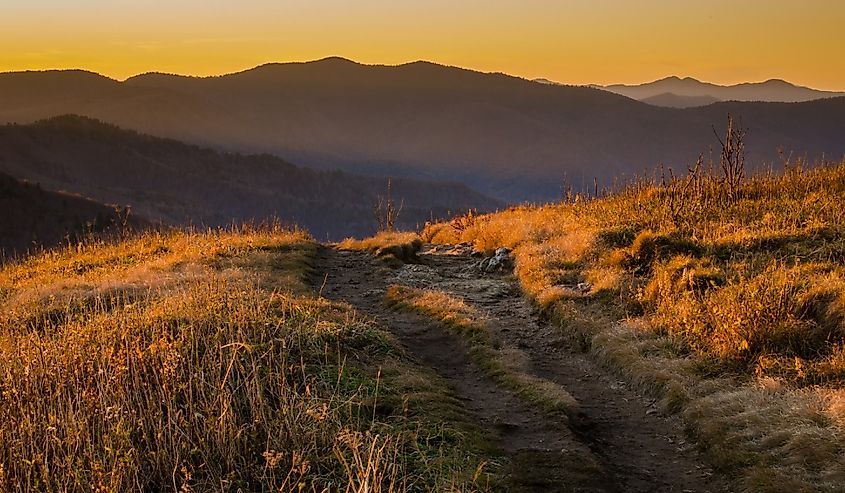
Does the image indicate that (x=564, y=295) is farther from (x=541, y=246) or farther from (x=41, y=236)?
(x=41, y=236)

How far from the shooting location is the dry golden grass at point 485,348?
8.48 m

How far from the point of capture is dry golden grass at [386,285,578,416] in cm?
848

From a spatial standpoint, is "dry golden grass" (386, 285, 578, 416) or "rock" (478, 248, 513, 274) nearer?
"dry golden grass" (386, 285, 578, 416)

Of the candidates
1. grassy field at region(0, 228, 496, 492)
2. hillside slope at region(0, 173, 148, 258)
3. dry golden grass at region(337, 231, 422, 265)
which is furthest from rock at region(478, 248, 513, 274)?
hillside slope at region(0, 173, 148, 258)

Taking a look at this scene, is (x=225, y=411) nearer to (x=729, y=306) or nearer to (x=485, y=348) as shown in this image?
(x=485, y=348)

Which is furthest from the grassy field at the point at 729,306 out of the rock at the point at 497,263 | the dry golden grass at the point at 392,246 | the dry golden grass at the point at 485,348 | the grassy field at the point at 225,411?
the dry golden grass at the point at 392,246

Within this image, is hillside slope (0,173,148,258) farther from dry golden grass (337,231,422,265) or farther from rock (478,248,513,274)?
rock (478,248,513,274)

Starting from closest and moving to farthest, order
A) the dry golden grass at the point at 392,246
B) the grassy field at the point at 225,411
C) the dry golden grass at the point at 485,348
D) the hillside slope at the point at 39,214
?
the grassy field at the point at 225,411 → the dry golden grass at the point at 485,348 → the dry golden grass at the point at 392,246 → the hillside slope at the point at 39,214

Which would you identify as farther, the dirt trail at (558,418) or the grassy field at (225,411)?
the dirt trail at (558,418)

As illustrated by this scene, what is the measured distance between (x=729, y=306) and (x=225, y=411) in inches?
274

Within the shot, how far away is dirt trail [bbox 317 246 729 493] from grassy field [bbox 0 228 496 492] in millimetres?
502

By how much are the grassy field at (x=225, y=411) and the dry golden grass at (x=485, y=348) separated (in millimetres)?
1048

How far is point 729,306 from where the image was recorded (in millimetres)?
9492

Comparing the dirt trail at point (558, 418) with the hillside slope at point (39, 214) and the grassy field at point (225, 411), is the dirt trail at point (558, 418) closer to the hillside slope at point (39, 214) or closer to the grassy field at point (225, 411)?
the grassy field at point (225, 411)
